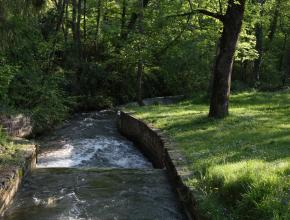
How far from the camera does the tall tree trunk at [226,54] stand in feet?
46.3

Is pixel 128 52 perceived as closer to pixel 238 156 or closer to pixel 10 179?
pixel 238 156

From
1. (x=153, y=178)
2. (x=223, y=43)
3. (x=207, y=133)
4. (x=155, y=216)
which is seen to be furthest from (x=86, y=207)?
(x=223, y=43)

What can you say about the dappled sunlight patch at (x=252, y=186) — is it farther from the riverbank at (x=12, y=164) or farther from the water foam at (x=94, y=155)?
the water foam at (x=94, y=155)

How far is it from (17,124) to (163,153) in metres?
6.26

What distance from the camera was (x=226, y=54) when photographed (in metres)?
14.3

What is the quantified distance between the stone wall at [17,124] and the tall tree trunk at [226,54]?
658 cm

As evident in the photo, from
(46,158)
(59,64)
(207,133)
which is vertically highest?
(59,64)

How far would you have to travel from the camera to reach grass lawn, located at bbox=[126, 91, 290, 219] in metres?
6.54

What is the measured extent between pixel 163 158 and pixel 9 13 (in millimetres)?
7382

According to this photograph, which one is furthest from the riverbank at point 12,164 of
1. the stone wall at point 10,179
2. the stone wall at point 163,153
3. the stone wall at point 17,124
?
the stone wall at point 163,153

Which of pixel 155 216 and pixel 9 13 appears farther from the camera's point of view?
pixel 9 13

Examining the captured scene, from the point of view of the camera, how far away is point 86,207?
848 centimetres

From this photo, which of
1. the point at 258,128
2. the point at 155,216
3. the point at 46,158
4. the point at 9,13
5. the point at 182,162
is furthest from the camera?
the point at 9,13

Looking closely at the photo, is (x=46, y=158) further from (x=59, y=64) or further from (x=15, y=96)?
(x=59, y=64)
